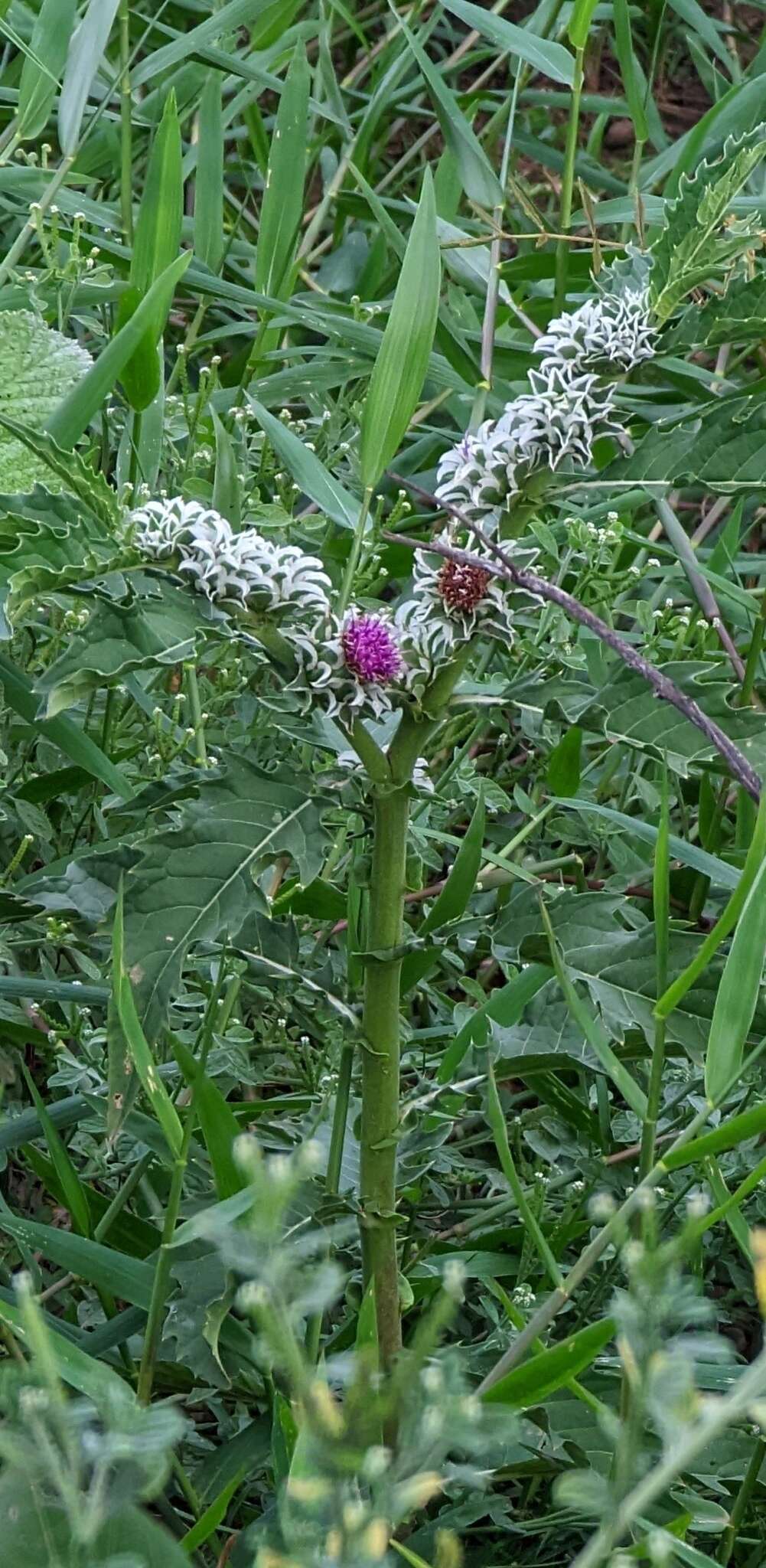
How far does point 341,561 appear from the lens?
1171mm

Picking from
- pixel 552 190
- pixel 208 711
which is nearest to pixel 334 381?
pixel 208 711

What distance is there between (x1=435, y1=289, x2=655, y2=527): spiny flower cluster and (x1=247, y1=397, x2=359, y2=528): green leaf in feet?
0.94

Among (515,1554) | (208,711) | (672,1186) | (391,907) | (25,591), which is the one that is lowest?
(515,1554)

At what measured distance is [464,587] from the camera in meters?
0.66

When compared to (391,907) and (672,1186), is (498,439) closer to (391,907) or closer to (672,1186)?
(391,907)

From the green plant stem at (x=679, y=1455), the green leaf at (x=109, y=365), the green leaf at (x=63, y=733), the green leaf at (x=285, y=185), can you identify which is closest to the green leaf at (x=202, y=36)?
the green leaf at (x=285, y=185)

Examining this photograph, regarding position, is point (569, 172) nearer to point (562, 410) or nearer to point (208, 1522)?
point (562, 410)

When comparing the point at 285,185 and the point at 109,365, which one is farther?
the point at 285,185

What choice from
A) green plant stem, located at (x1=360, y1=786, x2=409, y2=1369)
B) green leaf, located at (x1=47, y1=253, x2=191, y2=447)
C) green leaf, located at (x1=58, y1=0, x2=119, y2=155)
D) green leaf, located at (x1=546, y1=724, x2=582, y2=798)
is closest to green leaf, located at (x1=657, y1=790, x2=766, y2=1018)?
green plant stem, located at (x1=360, y1=786, x2=409, y2=1369)

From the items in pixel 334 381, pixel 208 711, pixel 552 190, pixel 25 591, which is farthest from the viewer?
pixel 552 190

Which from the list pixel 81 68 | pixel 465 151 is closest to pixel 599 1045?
pixel 465 151

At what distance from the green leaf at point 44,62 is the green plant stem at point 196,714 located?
425 mm

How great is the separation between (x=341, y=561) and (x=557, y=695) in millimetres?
501

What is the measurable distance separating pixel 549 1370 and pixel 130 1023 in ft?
0.66
